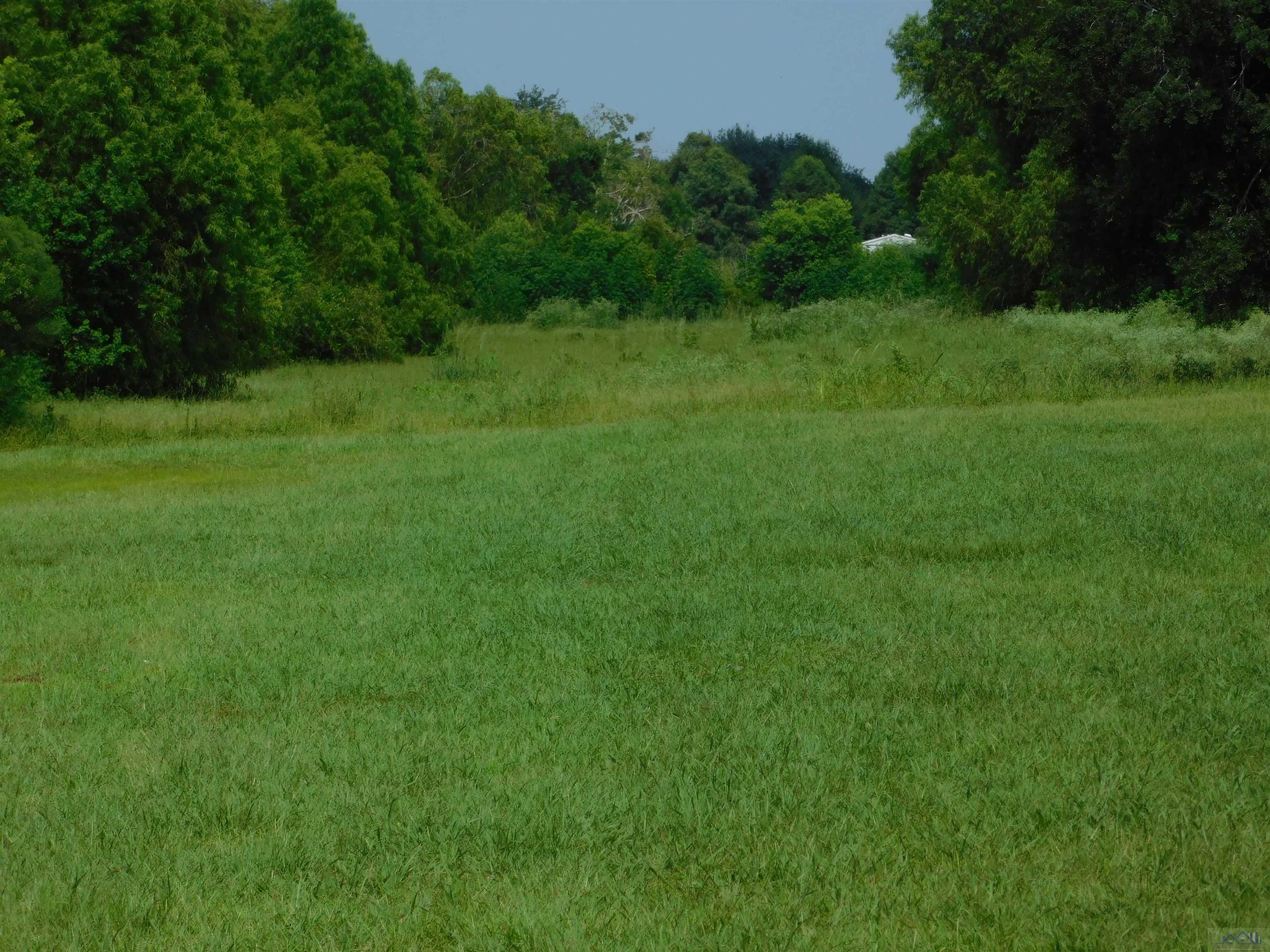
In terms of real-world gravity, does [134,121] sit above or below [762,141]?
below

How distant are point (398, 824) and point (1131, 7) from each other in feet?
62.1

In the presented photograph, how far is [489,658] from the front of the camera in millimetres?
6871

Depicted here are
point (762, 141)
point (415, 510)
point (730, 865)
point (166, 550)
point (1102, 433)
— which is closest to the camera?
point (730, 865)

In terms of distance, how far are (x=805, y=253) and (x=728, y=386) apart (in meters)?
41.9

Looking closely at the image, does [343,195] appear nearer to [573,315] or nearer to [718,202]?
[573,315]

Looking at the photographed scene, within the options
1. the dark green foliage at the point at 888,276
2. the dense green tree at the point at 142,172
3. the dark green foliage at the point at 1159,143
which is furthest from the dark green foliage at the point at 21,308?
the dark green foliage at the point at 888,276

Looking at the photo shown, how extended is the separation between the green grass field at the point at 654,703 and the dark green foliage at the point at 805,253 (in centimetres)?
4681

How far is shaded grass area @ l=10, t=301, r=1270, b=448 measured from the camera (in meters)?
19.7

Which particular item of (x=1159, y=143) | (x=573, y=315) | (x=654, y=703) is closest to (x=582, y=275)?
(x=573, y=315)

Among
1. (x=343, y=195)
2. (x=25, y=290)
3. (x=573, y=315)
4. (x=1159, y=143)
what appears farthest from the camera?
(x=573, y=315)

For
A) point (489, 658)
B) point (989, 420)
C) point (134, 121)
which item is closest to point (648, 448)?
point (989, 420)

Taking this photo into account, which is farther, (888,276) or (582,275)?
(888,276)

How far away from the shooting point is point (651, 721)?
5750 mm

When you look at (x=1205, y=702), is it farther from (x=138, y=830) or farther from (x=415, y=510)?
(x=415, y=510)
